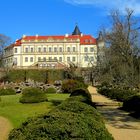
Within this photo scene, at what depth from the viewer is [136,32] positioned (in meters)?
40.1

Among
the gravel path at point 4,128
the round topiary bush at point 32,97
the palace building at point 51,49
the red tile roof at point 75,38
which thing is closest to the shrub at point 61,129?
the gravel path at point 4,128

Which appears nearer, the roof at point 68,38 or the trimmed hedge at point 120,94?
the trimmed hedge at point 120,94

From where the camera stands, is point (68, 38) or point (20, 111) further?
point (68, 38)

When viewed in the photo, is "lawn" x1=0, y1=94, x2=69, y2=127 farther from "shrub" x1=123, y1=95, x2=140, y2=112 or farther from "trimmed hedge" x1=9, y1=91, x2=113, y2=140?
"trimmed hedge" x1=9, y1=91, x2=113, y2=140

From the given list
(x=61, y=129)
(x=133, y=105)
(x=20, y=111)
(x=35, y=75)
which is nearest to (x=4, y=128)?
(x=20, y=111)

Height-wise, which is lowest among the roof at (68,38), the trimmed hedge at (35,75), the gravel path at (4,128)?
the gravel path at (4,128)

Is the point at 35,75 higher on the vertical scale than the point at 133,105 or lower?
higher

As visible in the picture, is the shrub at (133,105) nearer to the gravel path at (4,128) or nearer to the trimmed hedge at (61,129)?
the gravel path at (4,128)

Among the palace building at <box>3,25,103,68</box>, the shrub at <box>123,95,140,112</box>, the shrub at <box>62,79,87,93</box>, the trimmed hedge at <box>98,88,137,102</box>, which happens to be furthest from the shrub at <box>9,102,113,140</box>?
the palace building at <box>3,25,103,68</box>

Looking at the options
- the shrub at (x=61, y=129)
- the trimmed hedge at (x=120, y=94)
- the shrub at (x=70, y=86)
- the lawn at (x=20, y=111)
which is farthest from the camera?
the shrub at (x=70, y=86)

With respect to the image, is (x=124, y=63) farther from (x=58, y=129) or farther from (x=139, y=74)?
(x=58, y=129)

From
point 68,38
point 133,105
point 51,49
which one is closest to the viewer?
point 133,105

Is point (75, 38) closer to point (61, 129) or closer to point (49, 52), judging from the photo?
Answer: point (49, 52)

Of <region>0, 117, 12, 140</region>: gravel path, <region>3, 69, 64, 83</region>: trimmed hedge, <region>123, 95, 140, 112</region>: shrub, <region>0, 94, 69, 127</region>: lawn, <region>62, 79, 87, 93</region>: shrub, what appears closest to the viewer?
<region>0, 117, 12, 140</region>: gravel path
